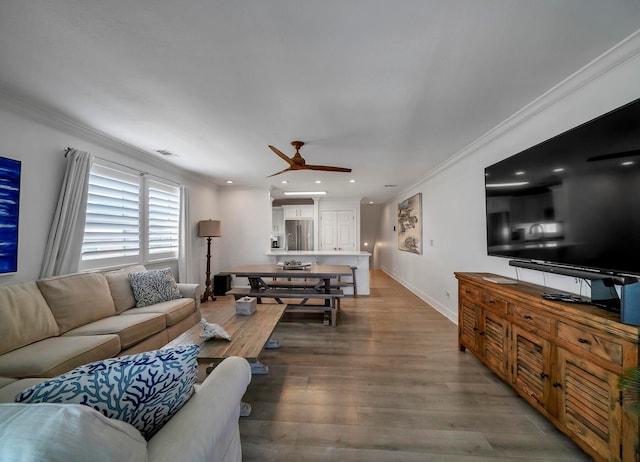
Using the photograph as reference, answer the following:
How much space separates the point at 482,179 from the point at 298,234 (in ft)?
16.9

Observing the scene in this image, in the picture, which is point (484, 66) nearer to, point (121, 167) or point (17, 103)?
point (17, 103)

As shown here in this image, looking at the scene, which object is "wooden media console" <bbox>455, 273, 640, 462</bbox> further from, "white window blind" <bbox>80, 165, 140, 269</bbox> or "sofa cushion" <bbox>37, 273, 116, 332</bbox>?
"white window blind" <bbox>80, 165, 140, 269</bbox>

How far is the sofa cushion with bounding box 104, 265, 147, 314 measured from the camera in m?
2.65

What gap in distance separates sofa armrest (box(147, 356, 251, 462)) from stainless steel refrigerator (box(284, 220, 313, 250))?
19.8ft

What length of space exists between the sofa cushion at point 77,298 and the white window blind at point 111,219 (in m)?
0.46

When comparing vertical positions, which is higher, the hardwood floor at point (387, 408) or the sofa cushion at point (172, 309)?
the sofa cushion at point (172, 309)

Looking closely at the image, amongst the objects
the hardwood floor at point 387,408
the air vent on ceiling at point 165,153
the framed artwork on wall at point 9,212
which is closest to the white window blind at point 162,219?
the air vent on ceiling at point 165,153

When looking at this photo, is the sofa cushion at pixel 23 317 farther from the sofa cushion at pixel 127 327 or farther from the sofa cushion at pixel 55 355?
the sofa cushion at pixel 127 327

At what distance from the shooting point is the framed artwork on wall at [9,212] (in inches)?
80.4

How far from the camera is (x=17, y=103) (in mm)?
2119

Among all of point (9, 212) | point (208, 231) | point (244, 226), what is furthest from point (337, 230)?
point (9, 212)

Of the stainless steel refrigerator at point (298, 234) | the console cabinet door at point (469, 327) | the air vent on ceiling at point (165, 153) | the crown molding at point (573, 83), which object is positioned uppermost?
the air vent on ceiling at point (165, 153)

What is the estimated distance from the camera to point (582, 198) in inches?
60.1

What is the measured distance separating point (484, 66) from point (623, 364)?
1.86 m
